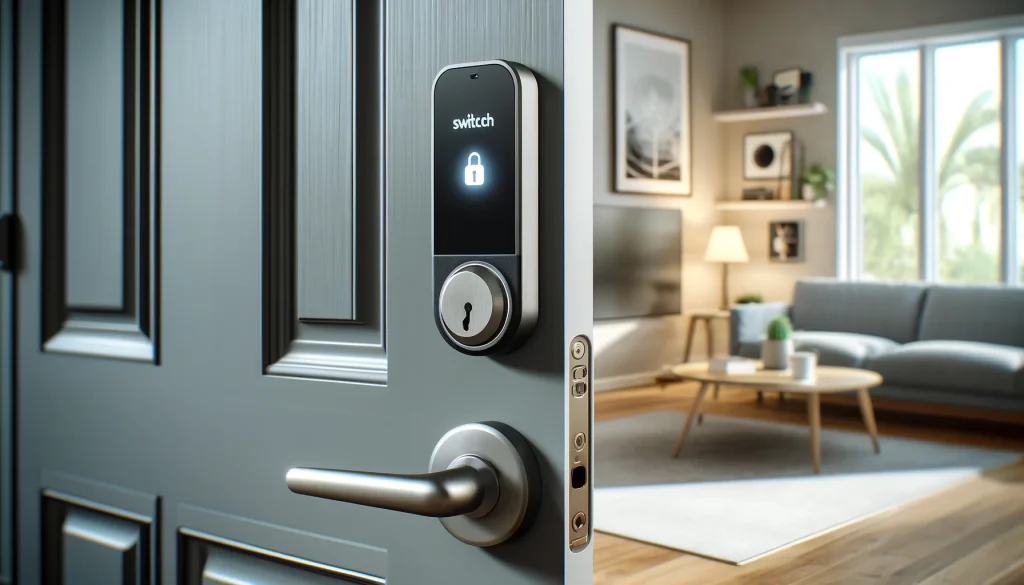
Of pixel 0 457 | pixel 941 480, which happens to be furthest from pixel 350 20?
pixel 941 480

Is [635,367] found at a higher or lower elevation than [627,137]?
lower

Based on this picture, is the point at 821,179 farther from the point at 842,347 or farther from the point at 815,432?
the point at 815,432

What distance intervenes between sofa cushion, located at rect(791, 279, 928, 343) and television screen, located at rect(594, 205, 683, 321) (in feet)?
2.77

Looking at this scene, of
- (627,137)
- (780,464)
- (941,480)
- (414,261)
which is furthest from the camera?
(627,137)

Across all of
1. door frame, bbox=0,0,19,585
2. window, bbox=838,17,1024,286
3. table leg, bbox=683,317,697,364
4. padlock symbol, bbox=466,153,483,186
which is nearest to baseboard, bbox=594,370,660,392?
table leg, bbox=683,317,697,364

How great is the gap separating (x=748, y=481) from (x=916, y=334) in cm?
234

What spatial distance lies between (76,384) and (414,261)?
0.39 m

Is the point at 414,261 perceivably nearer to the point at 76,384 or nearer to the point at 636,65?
the point at 76,384

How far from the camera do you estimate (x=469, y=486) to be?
0.50m

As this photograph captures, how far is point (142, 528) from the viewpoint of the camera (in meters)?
0.73

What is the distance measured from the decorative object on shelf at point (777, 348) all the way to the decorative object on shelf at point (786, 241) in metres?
2.44

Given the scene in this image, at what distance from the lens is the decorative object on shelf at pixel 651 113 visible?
19.5ft

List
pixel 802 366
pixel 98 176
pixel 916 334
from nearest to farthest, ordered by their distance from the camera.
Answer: pixel 98 176, pixel 802 366, pixel 916 334

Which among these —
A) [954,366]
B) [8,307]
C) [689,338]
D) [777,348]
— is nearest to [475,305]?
[8,307]
